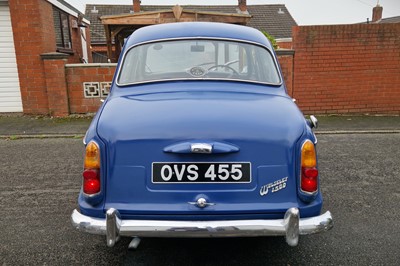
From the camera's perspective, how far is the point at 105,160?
2393 mm

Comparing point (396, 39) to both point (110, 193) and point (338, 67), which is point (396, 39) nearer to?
point (338, 67)

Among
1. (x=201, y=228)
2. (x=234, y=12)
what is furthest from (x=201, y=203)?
(x=234, y=12)

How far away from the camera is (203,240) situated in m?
3.14

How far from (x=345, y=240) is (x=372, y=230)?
37 cm

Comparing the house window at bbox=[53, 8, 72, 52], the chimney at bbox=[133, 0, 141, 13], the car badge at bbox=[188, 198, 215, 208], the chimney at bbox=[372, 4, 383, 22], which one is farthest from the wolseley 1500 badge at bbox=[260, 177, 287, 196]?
the chimney at bbox=[372, 4, 383, 22]

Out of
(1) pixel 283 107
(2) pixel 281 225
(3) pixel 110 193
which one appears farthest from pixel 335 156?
(3) pixel 110 193

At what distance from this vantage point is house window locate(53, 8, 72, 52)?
10.9 meters

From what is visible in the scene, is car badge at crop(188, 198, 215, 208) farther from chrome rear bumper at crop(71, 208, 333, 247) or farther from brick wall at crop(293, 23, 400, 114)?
brick wall at crop(293, 23, 400, 114)

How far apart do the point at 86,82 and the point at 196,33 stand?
18.3ft

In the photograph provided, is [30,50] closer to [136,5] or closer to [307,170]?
[307,170]

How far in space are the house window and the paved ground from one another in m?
6.77

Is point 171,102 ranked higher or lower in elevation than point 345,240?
higher

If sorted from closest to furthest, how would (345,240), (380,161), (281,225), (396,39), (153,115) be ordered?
(281,225) < (153,115) < (345,240) < (380,161) < (396,39)

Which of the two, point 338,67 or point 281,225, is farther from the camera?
point 338,67
